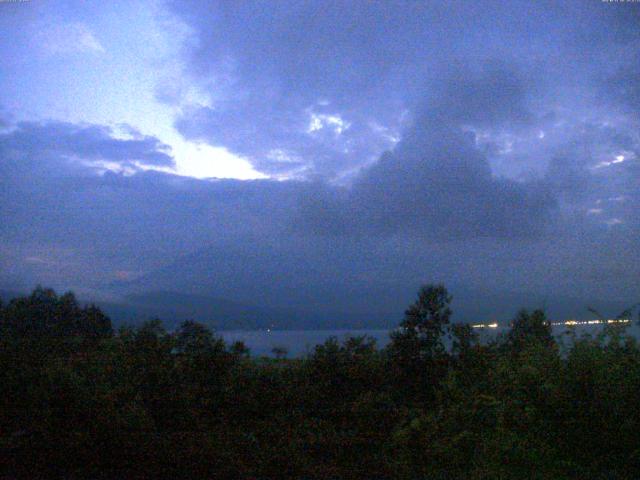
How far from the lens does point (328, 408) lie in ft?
28.6

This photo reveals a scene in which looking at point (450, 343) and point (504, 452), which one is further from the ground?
point (450, 343)

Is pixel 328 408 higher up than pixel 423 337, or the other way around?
pixel 423 337

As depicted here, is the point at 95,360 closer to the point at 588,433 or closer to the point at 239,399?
the point at 239,399

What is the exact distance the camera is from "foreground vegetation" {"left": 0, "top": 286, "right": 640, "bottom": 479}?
612 cm

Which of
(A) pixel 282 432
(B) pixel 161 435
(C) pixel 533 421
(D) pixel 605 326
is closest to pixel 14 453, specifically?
(B) pixel 161 435

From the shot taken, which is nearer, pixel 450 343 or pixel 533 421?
pixel 533 421

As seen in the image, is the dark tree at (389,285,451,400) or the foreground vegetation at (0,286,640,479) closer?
the foreground vegetation at (0,286,640,479)

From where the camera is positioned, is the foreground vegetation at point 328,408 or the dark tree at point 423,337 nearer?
the foreground vegetation at point 328,408

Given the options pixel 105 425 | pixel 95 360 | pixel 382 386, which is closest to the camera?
pixel 105 425

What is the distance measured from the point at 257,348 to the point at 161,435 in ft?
11.0

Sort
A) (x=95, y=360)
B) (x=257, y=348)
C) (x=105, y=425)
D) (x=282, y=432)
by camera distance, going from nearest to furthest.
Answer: (x=105, y=425), (x=282, y=432), (x=95, y=360), (x=257, y=348)

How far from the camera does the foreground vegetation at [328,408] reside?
6.12 meters

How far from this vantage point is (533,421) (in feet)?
22.1

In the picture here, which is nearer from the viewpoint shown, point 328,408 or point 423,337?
point 328,408
